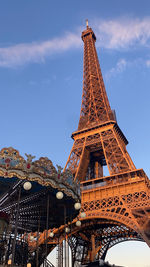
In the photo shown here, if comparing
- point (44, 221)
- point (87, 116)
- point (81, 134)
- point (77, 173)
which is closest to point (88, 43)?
point (87, 116)

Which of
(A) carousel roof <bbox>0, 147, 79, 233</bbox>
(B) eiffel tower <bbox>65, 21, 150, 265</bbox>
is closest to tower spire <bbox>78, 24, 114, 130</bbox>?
(B) eiffel tower <bbox>65, 21, 150, 265</bbox>

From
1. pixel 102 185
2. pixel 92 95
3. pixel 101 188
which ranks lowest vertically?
pixel 101 188

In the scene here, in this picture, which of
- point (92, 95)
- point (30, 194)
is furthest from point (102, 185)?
point (92, 95)

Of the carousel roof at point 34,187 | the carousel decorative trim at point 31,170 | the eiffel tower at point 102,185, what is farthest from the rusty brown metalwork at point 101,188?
the carousel decorative trim at point 31,170

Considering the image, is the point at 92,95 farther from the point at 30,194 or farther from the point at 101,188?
the point at 30,194

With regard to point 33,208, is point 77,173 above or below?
above

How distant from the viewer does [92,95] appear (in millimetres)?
41125

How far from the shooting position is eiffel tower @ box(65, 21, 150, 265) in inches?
912

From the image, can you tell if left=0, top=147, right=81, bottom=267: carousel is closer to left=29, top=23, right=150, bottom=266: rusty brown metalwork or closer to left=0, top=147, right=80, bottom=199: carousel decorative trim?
left=0, top=147, right=80, bottom=199: carousel decorative trim

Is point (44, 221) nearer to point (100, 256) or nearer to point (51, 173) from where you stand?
point (51, 173)

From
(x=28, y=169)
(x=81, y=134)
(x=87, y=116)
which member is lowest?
(x=28, y=169)

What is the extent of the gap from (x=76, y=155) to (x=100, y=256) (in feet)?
44.9

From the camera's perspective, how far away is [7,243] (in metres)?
13.4

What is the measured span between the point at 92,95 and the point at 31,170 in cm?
3156
